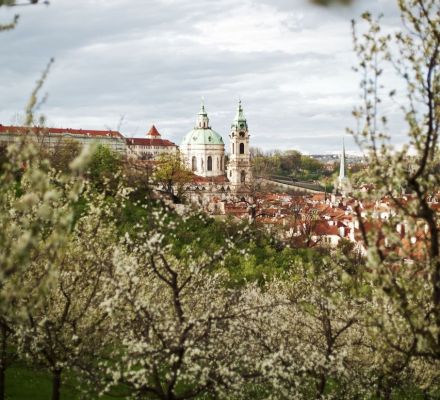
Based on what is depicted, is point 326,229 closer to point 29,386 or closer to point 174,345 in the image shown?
point 29,386

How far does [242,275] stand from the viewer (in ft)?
111

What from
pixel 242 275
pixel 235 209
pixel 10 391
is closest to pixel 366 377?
pixel 10 391

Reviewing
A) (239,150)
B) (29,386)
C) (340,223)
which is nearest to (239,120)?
(239,150)

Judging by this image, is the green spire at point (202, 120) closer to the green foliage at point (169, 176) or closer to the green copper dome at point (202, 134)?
the green copper dome at point (202, 134)

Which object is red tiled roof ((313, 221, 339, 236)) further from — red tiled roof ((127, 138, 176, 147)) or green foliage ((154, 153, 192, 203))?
red tiled roof ((127, 138, 176, 147))

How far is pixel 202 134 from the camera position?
6132 inches

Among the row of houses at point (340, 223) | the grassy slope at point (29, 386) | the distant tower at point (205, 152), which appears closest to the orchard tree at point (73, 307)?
the grassy slope at point (29, 386)

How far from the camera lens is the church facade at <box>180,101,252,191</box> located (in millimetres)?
145500

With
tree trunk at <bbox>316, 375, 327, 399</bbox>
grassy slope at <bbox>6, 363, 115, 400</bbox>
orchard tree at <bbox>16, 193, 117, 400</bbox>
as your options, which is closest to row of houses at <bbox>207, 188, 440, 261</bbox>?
tree trunk at <bbox>316, 375, 327, 399</bbox>

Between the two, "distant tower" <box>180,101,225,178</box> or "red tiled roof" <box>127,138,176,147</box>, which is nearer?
"distant tower" <box>180,101,225,178</box>

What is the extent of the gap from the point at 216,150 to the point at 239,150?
29.8 feet

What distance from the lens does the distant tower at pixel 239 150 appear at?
143875mm

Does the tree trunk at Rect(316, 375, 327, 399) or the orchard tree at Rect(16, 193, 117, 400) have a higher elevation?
the orchard tree at Rect(16, 193, 117, 400)

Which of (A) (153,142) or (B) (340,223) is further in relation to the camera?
(A) (153,142)
